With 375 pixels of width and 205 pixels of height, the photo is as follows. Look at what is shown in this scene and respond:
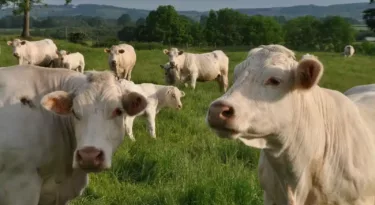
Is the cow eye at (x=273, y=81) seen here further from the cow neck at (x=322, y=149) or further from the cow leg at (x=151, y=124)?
the cow leg at (x=151, y=124)

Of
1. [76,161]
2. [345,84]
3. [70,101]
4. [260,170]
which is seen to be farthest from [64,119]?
[345,84]

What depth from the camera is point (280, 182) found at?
16.2ft

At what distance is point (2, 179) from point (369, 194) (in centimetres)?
314

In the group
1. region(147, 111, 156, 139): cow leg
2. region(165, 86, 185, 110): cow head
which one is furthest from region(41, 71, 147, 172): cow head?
region(165, 86, 185, 110): cow head

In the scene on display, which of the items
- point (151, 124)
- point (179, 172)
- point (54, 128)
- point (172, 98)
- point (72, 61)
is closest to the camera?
point (54, 128)

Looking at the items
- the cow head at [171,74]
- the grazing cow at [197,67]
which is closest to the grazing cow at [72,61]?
the grazing cow at [197,67]

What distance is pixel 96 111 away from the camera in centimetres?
511

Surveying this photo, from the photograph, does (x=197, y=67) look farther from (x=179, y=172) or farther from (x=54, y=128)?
(x=54, y=128)

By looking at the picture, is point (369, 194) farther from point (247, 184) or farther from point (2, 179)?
Answer: point (2, 179)

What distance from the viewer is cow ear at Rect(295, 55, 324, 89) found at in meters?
4.32

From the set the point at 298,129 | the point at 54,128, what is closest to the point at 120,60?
the point at 54,128

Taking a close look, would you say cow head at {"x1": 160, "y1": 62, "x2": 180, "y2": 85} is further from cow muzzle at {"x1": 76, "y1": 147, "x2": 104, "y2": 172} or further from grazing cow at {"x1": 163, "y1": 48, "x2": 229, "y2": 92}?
cow muzzle at {"x1": 76, "y1": 147, "x2": 104, "y2": 172}

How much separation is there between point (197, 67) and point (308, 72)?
19549mm

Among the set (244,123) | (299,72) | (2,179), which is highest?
(299,72)
